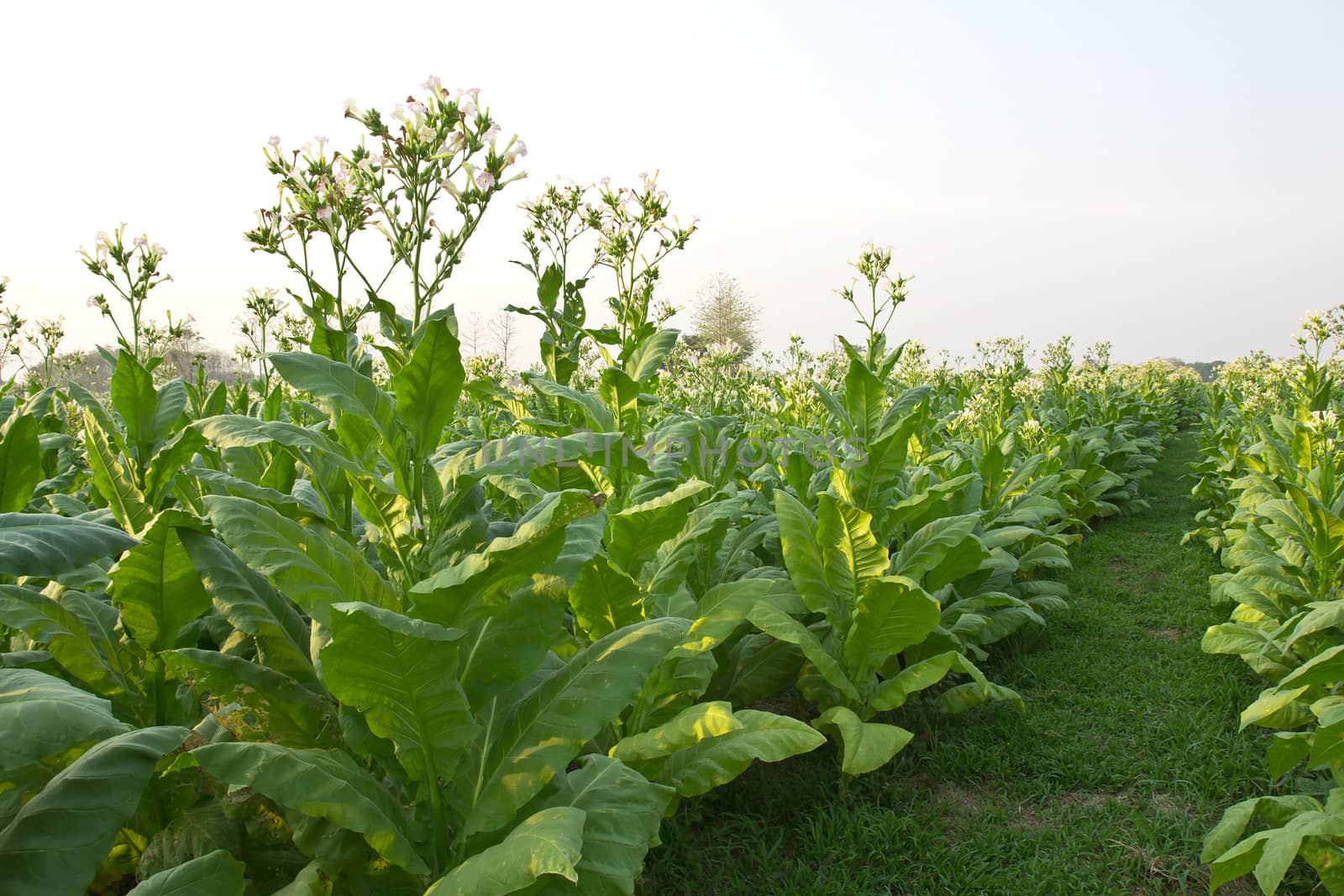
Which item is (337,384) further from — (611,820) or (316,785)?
(611,820)

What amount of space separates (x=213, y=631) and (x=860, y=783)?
2323 mm

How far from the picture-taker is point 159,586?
5.74 feet

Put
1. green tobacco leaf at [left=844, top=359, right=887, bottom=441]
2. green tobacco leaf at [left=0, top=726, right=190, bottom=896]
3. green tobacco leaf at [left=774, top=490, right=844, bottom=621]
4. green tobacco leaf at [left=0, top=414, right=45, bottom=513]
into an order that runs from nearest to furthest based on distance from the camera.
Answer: green tobacco leaf at [left=0, top=726, right=190, bottom=896], green tobacco leaf at [left=0, top=414, right=45, bottom=513], green tobacco leaf at [left=774, top=490, right=844, bottom=621], green tobacco leaf at [left=844, top=359, right=887, bottom=441]

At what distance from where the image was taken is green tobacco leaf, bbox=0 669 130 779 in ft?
3.37

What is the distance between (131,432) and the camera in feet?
6.94

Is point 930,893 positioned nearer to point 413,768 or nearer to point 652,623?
point 652,623

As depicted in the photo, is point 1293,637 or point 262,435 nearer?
point 262,435

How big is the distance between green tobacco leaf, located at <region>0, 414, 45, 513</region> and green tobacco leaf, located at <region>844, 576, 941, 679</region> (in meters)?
2.54

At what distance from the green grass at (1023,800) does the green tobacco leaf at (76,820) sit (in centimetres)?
159

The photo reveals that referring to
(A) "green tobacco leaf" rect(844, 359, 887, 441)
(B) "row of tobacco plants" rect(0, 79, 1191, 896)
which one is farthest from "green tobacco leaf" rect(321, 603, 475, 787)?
(A) "green tobacco leaf" rect(844, 359, 887, 441)

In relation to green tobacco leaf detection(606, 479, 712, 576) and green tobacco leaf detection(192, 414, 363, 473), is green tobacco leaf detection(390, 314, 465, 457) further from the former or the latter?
green tobacco leaf detection(606, 479, 712, 576)

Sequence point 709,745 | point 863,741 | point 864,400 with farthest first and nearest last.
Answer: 1. point 864,400
2. point 863,741
3. point 709,745

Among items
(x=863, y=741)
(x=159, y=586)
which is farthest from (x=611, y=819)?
(x=863, y=741)

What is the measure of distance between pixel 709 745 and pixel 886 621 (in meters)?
0.98
